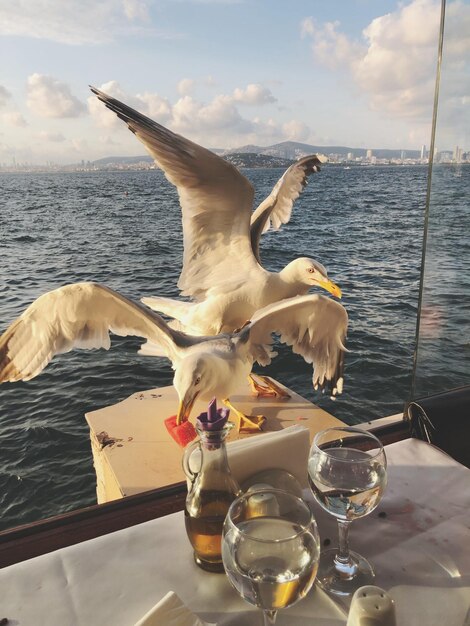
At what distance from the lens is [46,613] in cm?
69

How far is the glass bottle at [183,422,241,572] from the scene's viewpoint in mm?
747

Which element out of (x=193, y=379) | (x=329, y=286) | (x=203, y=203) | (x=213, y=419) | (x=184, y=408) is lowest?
(x=184, y=408)

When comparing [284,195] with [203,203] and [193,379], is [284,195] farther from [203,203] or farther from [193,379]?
[193,379]

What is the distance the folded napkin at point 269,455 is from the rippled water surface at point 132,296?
8.20ft

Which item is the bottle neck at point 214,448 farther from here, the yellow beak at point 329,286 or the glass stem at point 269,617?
the yellow beak at point 329,286

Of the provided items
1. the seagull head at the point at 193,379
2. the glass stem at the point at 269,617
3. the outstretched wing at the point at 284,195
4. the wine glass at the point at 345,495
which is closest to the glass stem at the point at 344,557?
the wine glass at the point at 345,495

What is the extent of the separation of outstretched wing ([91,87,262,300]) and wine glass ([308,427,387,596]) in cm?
212

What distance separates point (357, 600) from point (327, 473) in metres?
0.21

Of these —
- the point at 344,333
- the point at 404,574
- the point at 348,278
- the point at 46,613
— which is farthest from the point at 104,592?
the point at 348,278

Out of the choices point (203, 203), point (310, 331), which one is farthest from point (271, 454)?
point (203, 203)

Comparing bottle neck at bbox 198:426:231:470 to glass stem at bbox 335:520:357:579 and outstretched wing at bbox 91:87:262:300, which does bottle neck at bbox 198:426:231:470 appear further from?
outstretched wing at bbox 91:87:262:300

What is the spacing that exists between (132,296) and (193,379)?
653cm

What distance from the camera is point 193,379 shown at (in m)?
1.83

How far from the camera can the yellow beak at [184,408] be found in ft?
6.10
